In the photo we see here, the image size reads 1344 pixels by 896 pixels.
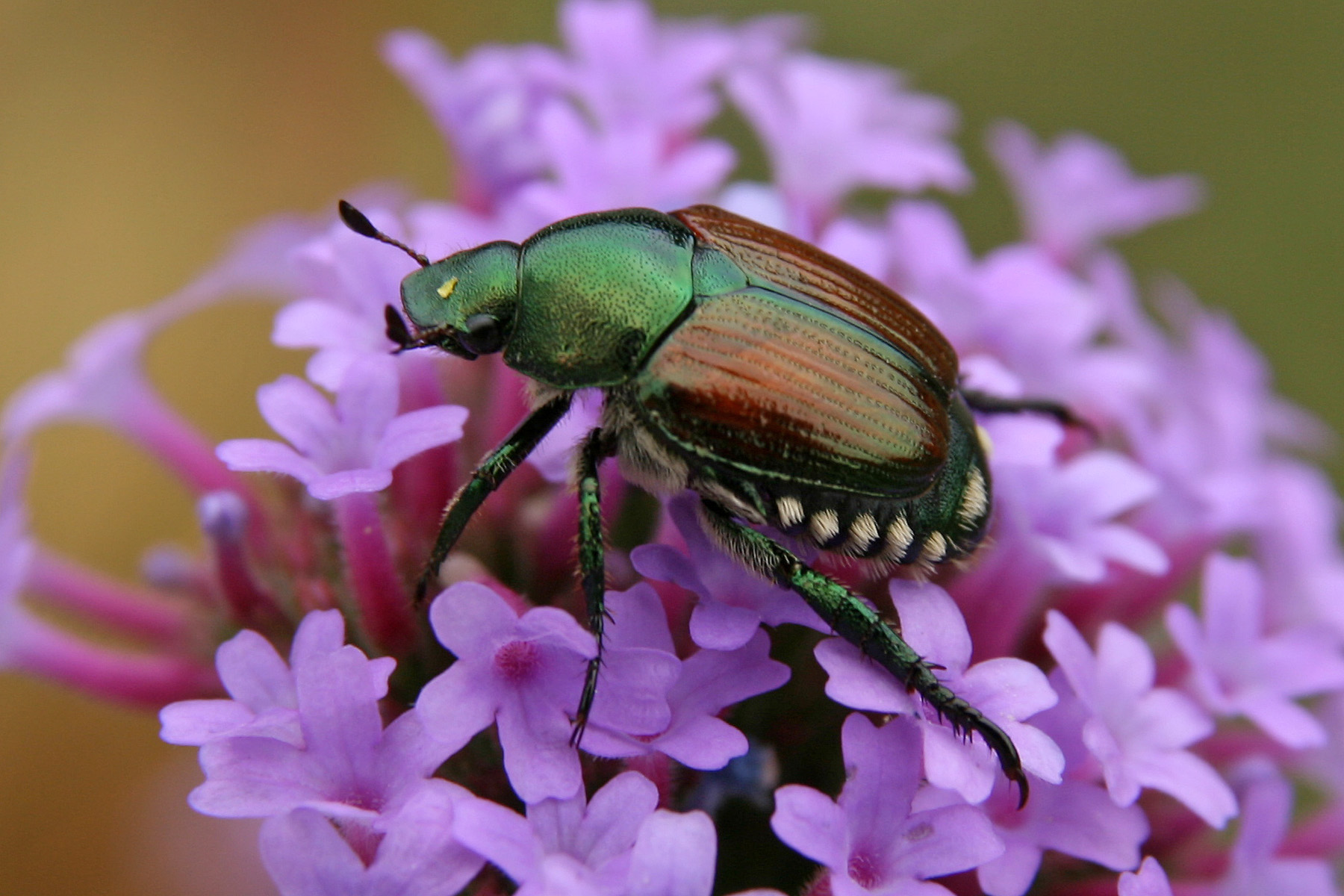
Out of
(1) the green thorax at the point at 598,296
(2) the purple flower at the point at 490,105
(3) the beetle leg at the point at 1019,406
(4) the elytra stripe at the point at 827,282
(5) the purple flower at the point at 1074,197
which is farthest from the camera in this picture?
(5) the purple flower at the point at 1074,197

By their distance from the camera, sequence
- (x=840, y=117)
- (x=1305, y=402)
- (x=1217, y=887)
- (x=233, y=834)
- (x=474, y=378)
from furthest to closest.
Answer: (x=1305, y=402) < (x=233, y=834) < (x=840, y=117) < (x=474, y=378) < (x=1217, y=887)

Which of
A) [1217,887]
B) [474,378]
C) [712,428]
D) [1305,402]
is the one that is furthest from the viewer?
[1305,402]

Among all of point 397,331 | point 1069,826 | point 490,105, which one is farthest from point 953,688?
point 490,105

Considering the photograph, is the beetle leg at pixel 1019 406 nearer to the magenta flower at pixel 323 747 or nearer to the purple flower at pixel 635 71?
the purple flower at pixel 635 71

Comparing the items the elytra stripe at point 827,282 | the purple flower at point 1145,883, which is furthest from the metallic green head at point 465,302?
the purple flower at point 1145,883

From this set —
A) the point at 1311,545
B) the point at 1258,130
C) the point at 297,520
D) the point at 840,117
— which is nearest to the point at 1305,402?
the point at 1258,130

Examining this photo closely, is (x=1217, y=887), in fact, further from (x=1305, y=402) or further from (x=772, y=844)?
(x=1305, y=402)

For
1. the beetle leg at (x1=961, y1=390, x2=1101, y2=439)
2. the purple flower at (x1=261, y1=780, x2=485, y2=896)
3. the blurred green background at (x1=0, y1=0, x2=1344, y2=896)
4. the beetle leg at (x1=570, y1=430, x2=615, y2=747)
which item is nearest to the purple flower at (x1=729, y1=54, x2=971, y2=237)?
the beetle leg at (x1=961, y1=390, x2=1101, y2=439)

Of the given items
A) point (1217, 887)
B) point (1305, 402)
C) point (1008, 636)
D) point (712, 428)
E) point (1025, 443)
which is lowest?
point (1305, 402)
